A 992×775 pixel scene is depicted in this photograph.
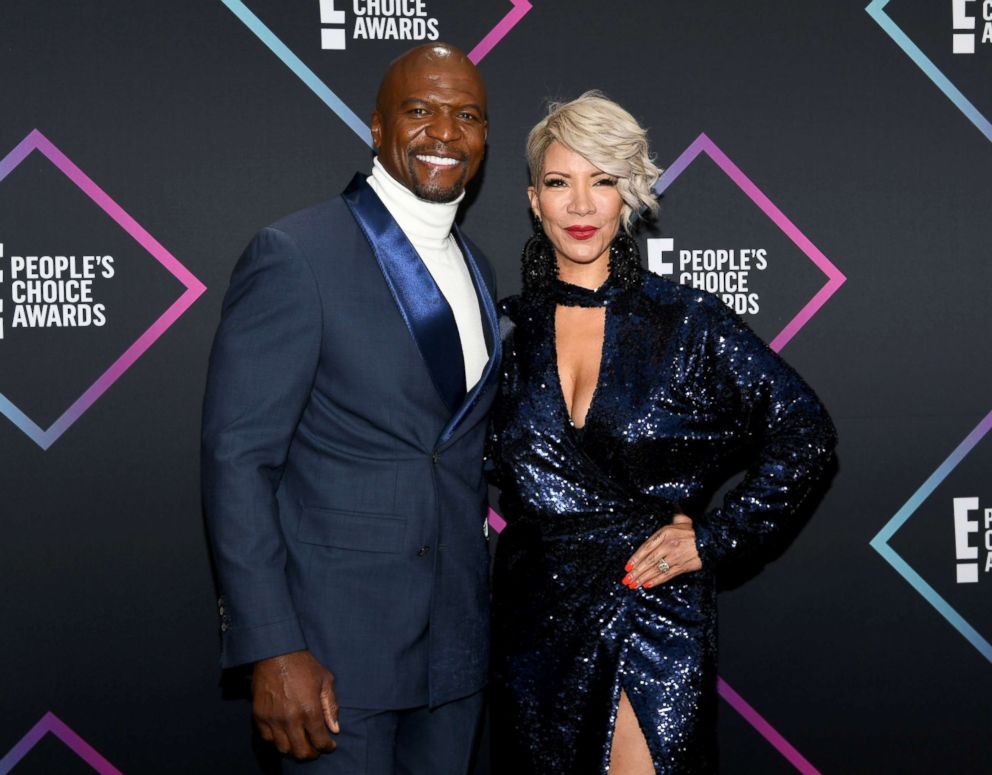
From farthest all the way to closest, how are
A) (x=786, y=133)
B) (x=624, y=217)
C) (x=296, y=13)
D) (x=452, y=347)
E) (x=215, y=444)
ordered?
(x=786, y=133), (x=296, y=13), (x=624, y=217), (x=452, y=347), (x=215, y=444)

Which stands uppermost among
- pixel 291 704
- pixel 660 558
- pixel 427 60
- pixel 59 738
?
pixel 427 60

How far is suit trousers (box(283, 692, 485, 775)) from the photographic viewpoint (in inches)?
75.0

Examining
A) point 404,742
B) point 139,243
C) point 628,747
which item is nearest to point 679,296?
point 628,747

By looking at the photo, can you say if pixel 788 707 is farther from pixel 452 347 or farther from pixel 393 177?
pixel 393 177

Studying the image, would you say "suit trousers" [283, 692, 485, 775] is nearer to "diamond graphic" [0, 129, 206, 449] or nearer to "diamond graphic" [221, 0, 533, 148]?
"diamond graphic" [0, 129, 206, 449]

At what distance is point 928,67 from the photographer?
9.86 feet

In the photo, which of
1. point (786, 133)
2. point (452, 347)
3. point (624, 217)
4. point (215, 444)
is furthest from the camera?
point (786, 133)

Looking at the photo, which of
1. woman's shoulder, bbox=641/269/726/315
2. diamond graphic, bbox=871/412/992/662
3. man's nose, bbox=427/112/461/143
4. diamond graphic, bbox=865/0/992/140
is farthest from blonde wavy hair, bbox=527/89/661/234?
diamond graphic, bbox=871/412/992/662

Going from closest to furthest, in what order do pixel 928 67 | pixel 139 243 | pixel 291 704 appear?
pixel 291 704
pixel 139 243
pixel 928 67

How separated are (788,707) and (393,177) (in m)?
1.90

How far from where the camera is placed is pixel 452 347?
1.96 metres

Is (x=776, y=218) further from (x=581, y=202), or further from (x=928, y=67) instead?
(x=581, y=202)

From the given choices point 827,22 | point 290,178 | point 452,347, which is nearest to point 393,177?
point 452,347

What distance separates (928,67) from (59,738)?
293 cm
